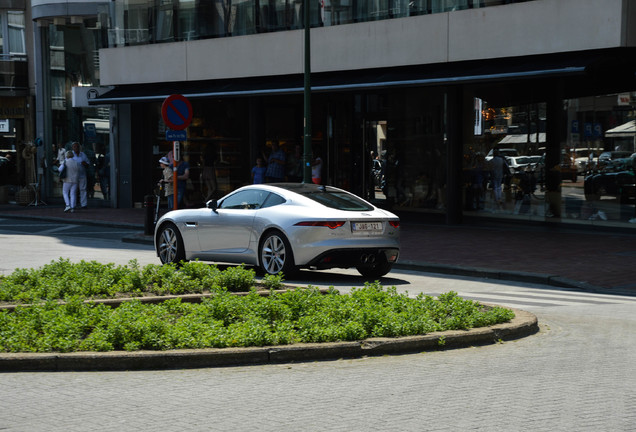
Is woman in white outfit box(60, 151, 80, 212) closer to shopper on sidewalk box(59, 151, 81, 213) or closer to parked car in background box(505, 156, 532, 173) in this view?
shopper on sidewalk box(59, 151, 81, 213)

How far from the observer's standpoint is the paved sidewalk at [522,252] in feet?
46.6

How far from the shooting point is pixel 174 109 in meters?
19.4

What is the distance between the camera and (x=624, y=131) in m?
Answer: 21.2

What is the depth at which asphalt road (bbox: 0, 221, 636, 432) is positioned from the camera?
560 cm

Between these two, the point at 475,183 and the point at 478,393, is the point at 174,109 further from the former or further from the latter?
the point at 478,393

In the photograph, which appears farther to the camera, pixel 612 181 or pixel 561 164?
pixel 561 164

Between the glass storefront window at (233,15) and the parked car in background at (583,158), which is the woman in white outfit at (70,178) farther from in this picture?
the parked car in background at (583,158)

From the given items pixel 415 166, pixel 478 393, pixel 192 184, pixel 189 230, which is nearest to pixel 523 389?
pixel 478 393

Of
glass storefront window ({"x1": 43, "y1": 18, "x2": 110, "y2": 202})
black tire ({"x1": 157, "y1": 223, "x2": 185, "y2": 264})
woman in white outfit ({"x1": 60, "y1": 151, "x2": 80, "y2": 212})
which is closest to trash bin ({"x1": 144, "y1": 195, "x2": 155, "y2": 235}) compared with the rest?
black tire ({"x1": 157, "y1": 223, "x2": 185, "y2": 264})

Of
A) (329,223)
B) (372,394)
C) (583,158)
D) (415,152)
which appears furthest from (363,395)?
(415,152)

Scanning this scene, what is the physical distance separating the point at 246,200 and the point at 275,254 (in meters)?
1.19

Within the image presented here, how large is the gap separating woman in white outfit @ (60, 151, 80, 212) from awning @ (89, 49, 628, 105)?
2029mm

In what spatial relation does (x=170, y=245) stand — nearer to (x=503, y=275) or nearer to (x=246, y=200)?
(x=246, y=200)

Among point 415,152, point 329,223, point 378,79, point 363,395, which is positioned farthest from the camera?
point 415,152
